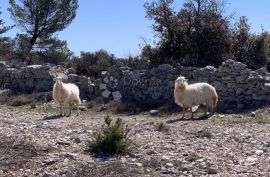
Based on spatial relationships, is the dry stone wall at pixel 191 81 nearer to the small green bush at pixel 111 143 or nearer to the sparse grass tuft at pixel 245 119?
the sparse grass tuft at pixel 245 119

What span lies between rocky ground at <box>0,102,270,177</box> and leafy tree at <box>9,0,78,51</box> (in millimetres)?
16968

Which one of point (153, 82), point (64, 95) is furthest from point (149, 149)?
point (153, 82)

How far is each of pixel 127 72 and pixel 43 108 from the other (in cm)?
359

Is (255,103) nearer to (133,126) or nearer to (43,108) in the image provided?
(133,126)

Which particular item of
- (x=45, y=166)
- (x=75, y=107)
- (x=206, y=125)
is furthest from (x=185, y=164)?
(x=75, y=107)

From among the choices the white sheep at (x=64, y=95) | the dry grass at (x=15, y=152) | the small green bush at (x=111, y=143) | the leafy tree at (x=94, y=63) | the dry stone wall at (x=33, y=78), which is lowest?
the dry grass at (x=15, y=152)

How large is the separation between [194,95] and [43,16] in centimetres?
1761

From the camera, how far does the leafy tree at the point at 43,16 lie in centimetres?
3241

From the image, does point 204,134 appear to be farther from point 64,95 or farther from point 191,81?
point 191,81

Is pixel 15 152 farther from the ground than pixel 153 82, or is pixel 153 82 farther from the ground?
pixel 153 82

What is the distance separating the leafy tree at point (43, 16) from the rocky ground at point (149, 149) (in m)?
17.0

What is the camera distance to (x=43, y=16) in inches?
1283

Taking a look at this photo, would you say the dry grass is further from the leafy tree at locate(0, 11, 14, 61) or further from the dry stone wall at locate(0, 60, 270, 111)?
the leafy tree at locate(0, 11, 14, 61)

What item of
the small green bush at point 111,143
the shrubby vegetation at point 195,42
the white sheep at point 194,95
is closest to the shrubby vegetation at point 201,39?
the shrubby vegetation at point 195,42
